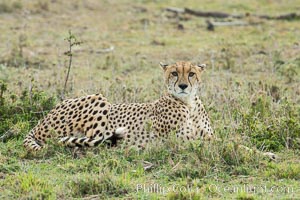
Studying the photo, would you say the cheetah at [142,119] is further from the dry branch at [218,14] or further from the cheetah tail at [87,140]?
the dry branch at [218,14]

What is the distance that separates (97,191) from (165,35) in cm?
749

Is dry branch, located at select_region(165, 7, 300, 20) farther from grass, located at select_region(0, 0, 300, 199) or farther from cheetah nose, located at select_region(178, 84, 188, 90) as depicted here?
cheetah nose, located at select_region(178, 84, 188, 90)

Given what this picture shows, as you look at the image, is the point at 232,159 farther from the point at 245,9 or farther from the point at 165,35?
the point at 245,9

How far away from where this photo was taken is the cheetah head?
581 cm

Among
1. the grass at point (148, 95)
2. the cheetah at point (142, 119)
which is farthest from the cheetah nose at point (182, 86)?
the grass at point (148, 95)

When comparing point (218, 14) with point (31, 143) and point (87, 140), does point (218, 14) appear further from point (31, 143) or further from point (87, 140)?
point (87, 140)

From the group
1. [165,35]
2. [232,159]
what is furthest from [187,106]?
[165,35]

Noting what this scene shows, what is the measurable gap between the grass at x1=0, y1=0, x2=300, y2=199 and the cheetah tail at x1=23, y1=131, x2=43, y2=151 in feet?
0.24

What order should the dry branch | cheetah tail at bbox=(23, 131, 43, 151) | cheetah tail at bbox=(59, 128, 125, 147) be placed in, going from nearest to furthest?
cheetah tail at bbox=(59, 128, 125, 147)
cheetah tail at bbox=(23, 131, 43, 151)
the dry branch

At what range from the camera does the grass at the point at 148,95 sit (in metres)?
4.91

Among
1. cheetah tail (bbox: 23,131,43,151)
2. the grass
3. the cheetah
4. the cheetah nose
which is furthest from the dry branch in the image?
cheetah tail (bbox: 23,131,43,151)

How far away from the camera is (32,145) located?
5793 millimetres

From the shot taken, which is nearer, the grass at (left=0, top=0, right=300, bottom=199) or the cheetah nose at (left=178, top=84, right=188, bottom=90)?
the grass at (left=0, top=0, right=300, bottom=199)

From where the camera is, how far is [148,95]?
7.48 meters
